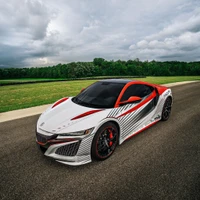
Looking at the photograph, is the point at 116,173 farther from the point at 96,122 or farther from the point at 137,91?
the point at 137,91

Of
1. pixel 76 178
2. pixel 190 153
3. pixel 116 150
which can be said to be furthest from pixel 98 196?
pixel 190 153

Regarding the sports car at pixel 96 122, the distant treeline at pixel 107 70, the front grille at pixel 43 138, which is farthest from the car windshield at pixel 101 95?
the distant treeline at pixel 107 70

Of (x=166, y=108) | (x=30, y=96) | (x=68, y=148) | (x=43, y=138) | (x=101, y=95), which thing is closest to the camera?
(x=68, y=148)

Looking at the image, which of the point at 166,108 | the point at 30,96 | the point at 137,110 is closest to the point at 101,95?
the point at 137,110

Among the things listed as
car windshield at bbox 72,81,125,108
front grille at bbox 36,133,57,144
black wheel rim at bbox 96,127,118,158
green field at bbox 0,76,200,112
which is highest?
car windshield at bbox 72,81,125,108

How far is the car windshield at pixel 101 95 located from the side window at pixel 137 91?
0.63ft

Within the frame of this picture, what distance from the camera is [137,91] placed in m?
3.88

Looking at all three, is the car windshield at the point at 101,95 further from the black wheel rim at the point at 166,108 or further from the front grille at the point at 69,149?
the black wheel rim at the point at 166,108

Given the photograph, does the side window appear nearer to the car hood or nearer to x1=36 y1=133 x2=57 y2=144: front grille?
the car hood

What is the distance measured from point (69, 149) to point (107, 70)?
95430 millimetres

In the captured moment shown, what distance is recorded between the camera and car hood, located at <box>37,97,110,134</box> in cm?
258

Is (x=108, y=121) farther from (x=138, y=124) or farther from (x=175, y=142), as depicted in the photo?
(x=175, y=142)

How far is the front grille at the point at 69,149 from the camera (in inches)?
97.1

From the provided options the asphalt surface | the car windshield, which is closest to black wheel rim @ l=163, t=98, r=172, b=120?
the asphalt surface
